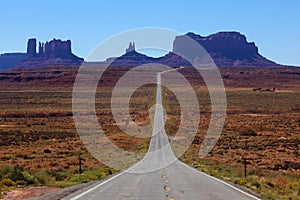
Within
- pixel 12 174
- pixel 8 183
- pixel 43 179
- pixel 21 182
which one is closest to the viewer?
pixel 8 183

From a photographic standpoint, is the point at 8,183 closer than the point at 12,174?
Yes

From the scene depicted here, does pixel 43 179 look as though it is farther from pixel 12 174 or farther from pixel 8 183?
pixel 8 183

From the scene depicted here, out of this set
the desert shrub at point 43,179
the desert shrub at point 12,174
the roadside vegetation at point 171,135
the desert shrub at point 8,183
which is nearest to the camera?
the desert shrub at point 8,183

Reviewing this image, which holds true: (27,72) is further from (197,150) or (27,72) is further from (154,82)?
(197,150)

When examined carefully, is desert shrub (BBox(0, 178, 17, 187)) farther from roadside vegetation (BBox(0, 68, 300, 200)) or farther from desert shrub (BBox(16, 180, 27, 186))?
desert shrub (BBox(16, 180, 27, 186))

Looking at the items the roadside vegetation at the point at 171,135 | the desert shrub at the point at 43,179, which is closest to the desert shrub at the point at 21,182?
the roadside vegetation at the point at 171,135

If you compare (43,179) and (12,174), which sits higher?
(12,174)

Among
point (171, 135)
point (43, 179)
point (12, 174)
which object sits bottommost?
point (43, 179)

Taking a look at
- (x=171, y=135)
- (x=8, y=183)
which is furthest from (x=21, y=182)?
(x=171, y=135)

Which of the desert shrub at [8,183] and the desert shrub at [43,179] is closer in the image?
the desert shrub at [8,183]

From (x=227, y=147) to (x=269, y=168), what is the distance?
1383cm

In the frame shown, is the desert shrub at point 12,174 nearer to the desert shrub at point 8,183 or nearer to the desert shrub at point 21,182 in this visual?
the desert shrub at point 21,182

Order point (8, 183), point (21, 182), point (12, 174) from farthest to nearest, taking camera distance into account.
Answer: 1. point (12, 174)
2. point (21, 182)
3. point (8, 183)

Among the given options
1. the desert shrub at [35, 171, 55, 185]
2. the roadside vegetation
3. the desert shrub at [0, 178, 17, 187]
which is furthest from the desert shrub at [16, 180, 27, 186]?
the desert shrub at [35, 171, 55, 185]
